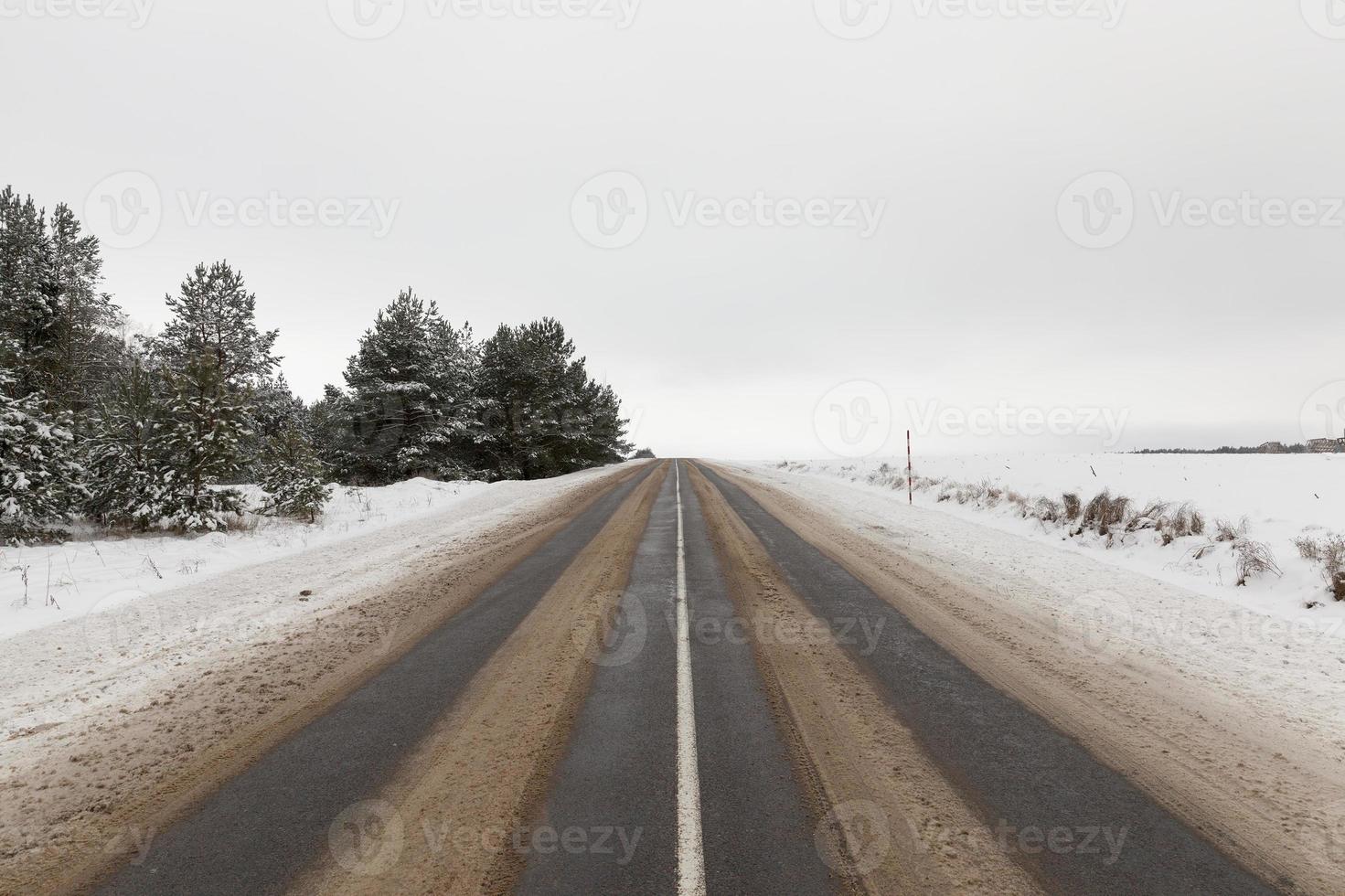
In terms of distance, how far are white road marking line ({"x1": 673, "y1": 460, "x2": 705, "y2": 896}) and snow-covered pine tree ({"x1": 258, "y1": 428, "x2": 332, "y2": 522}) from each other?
11.3 m

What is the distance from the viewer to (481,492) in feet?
65.8

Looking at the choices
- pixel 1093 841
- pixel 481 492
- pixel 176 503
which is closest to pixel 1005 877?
pixel 1093 841

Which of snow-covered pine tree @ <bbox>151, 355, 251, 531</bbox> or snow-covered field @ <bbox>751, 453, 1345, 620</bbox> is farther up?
snow-covered pine tree @ <bbox>151, 355, 251, 531</bbox>

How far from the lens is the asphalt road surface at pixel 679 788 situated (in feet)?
8.46

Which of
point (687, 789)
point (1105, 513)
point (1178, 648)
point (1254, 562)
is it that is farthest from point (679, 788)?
point (1105, 513)

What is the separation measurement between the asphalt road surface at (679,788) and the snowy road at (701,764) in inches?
0.7

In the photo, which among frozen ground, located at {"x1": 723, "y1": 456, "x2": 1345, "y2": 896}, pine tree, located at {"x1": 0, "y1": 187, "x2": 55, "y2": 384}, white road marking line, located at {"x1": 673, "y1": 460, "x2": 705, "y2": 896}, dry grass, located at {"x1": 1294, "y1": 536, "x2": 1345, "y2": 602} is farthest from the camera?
pine tree, located at {"x1": 0, "y1": 187, "x2": 55, "y2": 384}

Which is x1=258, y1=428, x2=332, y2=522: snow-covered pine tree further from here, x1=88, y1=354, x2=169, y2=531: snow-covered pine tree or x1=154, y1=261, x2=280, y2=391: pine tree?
x1=154, y1=261, x2=280, y2=391: pine tree

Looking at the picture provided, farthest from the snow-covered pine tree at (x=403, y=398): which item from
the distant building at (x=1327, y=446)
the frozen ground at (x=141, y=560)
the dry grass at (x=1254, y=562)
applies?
the distant building at (x=1327, y=446)

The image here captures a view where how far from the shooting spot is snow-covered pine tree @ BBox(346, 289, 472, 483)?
88.4 feet

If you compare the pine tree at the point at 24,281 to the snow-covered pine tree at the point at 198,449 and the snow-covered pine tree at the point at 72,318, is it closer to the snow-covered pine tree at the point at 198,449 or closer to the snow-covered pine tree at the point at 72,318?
the snow-covered pine tree at the point at 72,318

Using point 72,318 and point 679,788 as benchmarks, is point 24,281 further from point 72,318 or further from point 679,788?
point 679,788

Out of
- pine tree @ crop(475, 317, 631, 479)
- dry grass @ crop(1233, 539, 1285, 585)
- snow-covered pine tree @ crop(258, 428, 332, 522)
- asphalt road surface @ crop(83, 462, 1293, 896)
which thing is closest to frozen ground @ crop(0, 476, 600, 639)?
snow-covered pine tree @ crop(258, 428, 332, 522)

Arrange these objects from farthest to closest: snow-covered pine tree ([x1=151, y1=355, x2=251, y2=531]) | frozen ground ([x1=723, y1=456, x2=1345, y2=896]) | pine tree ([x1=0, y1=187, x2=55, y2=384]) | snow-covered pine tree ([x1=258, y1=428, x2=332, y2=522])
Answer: pine tree ([x1=0, y1=187, x2=55, y2=384]), snow-covered pine tree ([x1=258, y1=428, x2=332, y2=522]), snow-covered pine tree ([x1=151, y1=355, x2=251, y2=531]), frozen ground ([x1=723, y1=456, x2=1345, y2=896])
